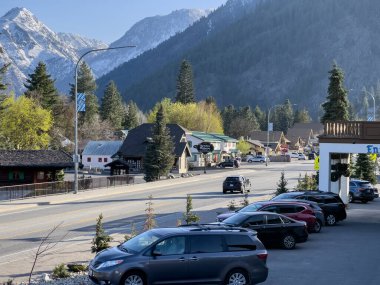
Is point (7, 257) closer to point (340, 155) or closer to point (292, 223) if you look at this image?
point (292, 223)

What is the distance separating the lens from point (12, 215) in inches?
1275

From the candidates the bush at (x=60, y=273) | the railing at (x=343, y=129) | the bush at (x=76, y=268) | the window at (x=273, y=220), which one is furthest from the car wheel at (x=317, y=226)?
the bush at (x=60, y=273)

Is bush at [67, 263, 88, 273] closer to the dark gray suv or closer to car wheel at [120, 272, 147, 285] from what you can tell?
the dark gray suv

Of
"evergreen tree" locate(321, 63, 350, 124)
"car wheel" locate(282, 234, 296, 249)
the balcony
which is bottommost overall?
"car wheel" locate(282, 234, 296, 249)

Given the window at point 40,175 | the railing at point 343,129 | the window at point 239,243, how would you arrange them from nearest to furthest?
the window at point 239,243, the railing at point 343,129, the window at point 40,175

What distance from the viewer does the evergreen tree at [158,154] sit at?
6688 centimetres

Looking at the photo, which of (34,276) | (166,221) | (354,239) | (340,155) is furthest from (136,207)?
(34,276)

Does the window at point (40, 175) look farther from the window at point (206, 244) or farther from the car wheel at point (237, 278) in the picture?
the car wheel at point (237, 278)

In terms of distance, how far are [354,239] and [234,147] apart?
95.1 m

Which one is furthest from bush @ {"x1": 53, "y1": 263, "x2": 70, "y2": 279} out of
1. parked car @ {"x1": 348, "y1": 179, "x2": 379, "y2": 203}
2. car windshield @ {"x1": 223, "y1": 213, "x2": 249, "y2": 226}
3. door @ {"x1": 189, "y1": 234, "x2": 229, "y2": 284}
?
parked car @ {"x1": 348, "y1": 179, "x2": 379, "y2": 203}

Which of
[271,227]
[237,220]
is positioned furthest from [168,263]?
[271,227]

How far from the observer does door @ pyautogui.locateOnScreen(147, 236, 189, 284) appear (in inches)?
535

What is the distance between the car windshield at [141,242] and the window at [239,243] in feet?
6.06

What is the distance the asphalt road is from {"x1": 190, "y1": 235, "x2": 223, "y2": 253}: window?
228 inches
